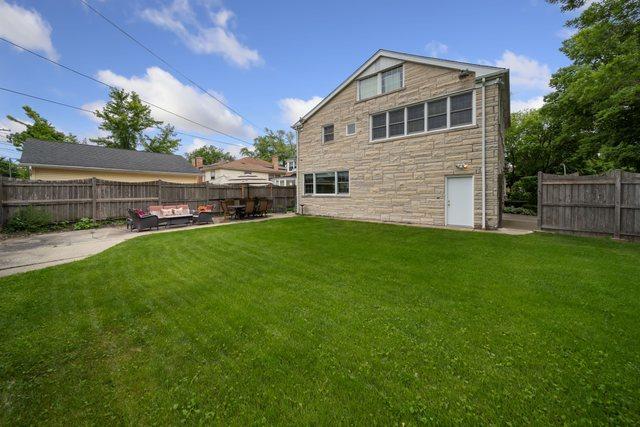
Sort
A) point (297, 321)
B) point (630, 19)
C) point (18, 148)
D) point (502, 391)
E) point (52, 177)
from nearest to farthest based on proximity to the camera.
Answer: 1. point (502, 391)
2. point (297, 321)
3. point (630, 19)
4. point (52, 177)
5. point (18, 148)

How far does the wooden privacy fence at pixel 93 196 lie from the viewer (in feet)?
32.6

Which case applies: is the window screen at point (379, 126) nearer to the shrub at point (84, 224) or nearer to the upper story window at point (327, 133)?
the upper story window at point (327, 133)

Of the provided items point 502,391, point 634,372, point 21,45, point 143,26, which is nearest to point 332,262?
point 502,391

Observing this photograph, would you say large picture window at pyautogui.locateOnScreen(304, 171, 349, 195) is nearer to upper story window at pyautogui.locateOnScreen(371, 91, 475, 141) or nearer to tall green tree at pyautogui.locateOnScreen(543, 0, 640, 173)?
upper story window at pyautogui.locateOnScreen(371, 91, 475, 141)

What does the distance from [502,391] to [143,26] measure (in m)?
16.9

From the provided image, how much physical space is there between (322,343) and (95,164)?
887 inches

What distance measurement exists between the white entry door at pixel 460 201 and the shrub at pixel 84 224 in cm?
1447

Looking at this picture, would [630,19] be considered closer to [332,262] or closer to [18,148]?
[332,262]

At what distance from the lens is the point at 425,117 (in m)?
11.2

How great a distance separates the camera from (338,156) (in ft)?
46.9

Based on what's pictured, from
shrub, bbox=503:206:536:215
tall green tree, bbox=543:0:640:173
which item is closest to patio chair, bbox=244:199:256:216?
tall green tree, bbox=543:0:640:173

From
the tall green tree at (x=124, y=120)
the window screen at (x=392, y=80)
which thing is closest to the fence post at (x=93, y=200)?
the window screen at (x=392, y=80)

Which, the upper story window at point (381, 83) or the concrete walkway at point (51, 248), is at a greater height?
the upper story window at point (381, 83)

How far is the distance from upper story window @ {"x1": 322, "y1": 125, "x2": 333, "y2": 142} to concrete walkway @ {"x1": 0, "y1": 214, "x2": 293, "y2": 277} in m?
10.0
